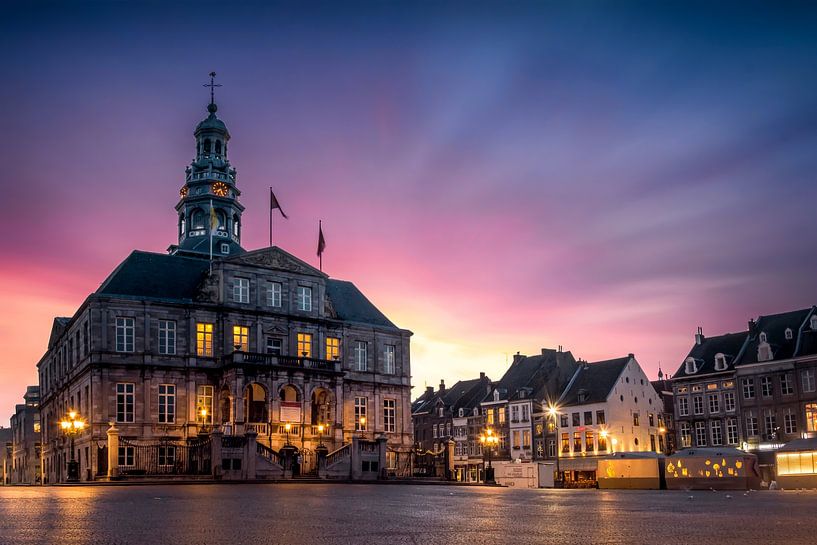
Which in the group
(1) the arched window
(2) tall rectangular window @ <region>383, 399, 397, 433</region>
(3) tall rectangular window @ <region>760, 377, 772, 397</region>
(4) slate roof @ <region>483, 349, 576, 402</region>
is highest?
(1) the arched window

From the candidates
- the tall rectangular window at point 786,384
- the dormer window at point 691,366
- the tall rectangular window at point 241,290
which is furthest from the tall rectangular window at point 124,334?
the tall rectangular window at point 786,384

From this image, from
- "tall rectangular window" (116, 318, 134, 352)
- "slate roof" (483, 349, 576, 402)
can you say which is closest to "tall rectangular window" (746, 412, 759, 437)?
"slate roof" (483, 349, 576, 402)

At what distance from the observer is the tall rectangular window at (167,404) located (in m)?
58.8

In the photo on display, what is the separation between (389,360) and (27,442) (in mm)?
63584

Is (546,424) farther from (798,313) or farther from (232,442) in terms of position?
(232,442)

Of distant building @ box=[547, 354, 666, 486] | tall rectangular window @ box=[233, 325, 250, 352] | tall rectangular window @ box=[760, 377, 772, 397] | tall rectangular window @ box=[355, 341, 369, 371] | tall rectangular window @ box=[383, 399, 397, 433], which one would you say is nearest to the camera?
tall rectangular window @ box=[233, 325, 250, 352]

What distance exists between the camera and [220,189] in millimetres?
73875

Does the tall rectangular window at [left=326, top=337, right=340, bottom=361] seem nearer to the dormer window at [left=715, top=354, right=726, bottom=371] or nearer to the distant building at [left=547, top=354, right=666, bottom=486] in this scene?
the distant building at [left=547, top=354, right=666, bottom=486]

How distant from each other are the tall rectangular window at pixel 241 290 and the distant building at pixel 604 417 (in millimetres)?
34765

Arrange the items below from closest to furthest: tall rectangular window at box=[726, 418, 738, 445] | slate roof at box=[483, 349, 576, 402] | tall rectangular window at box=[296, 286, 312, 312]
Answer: tall rectangular window at box=[296, 286, 312, 312]
tall rectangular window at box=[726, 418, 738, 445]
slate roof at box=[483, 349, 576, 402]

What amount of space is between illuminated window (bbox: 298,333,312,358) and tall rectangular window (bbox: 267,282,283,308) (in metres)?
2.86

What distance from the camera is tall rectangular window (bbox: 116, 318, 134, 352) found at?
58.0m

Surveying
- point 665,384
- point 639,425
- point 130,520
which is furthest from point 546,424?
point 130,520

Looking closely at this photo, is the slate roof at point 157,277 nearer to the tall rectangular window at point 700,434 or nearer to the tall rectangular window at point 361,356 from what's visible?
the tall rectangular window at point 361,356
